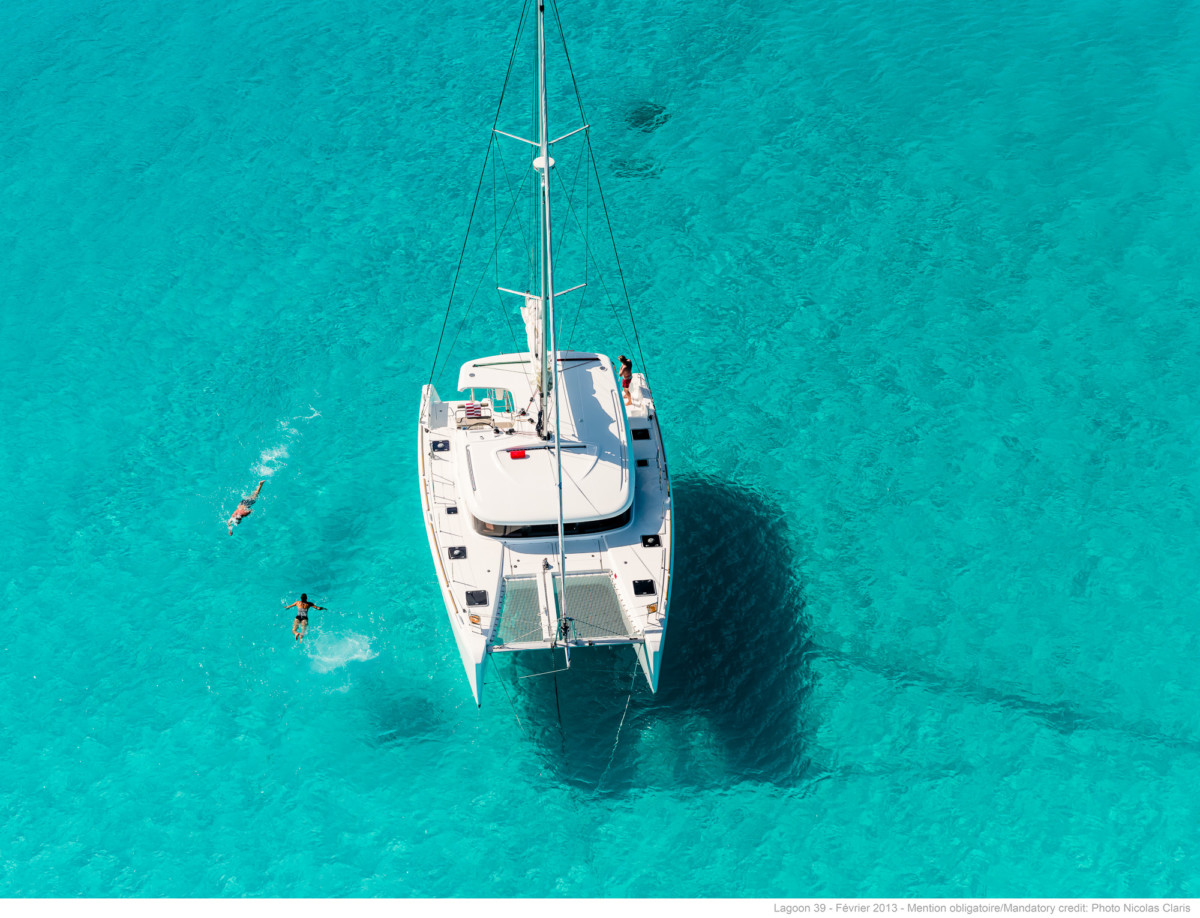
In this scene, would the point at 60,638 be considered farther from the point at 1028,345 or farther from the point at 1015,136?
the point at 1015,136

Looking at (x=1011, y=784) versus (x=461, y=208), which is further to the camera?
(x=461, y=208)

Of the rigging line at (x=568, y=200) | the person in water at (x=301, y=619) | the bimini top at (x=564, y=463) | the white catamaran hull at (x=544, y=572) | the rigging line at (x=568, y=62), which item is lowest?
the person in water at (x=301, y=619)

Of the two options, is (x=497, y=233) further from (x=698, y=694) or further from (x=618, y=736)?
(x=618, y=736)

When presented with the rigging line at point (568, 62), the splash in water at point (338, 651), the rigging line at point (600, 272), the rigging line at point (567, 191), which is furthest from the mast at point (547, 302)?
the rigging line at point (568, 62)

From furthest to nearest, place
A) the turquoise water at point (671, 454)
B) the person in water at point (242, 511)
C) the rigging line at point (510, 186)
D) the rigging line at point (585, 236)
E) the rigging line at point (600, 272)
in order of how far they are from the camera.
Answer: the rigging line at point (510, 186) < the rigging line at point (585, 236) < the rigging line at point (600, 272) < the person in water at point (242, 511) < the turquoise water at point (671, 454)

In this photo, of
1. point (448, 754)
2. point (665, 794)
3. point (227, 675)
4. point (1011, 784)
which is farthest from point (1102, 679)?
point (227, 675)

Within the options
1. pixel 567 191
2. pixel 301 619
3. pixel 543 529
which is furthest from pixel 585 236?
pixel 301 619

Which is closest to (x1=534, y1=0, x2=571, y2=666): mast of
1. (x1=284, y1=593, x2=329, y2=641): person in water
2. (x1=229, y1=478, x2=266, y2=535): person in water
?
(x1=284, y1=593, x2=329, y2=641): person in water

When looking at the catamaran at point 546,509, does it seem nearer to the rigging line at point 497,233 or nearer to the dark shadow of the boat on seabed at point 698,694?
the dark shadow of the boat on seabed at point 698,694
